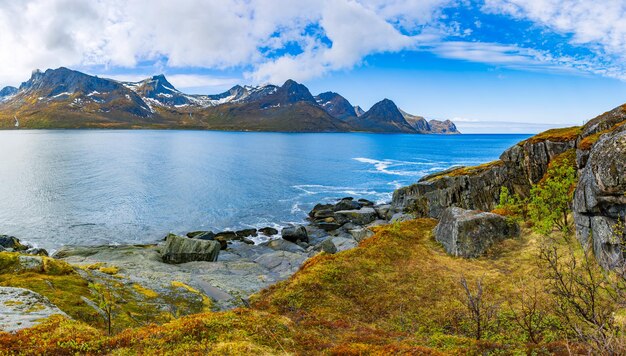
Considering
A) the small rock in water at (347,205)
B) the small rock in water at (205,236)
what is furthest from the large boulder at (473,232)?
the small rock in water at (347,205)

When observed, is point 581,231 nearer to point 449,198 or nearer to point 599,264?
point 599,264

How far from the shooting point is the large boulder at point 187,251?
40938mm

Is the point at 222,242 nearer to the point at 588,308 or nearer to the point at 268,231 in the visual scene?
the point at 268,231

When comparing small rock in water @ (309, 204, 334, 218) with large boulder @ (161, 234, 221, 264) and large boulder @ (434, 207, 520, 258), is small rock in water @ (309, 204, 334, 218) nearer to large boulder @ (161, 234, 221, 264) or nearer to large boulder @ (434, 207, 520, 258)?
large boulder @ (161, 234, 221, 264)

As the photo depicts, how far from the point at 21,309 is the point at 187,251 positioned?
95.1ft

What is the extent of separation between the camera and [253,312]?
45.4 feet

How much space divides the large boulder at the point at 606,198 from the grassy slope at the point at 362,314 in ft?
12.7

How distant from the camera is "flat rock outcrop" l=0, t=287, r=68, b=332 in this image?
11.4 m

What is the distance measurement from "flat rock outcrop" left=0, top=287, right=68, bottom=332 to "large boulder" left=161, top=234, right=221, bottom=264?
1066 inches

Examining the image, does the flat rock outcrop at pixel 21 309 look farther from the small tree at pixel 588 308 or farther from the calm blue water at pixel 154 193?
the calm blue water at pixel 154 193

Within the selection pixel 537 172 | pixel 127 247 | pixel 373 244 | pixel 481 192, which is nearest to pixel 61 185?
pixel 127 247

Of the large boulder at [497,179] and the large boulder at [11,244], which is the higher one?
the large boulder at [497,179]

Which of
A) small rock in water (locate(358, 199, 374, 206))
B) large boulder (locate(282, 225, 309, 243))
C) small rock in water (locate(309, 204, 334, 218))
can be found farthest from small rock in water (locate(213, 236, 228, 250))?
small rock in water (locate(358, 199, 374, 206))

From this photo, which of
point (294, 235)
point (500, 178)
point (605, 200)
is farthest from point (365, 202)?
point (605, 200)
